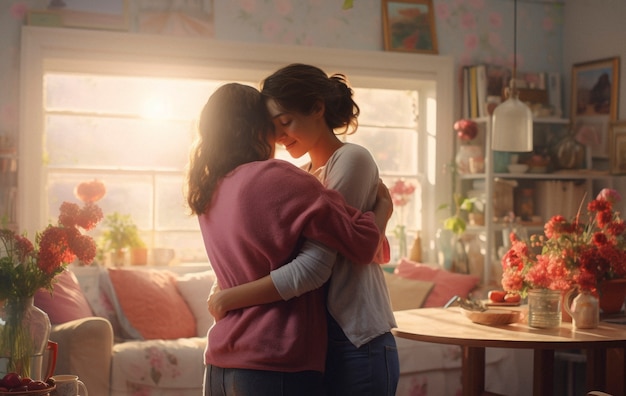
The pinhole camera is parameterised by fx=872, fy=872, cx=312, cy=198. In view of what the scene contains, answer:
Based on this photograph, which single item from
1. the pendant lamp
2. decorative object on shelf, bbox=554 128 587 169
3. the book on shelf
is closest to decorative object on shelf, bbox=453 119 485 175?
the book on shelf

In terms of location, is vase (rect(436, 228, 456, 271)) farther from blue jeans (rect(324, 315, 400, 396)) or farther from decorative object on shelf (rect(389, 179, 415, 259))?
blue jeans (rect(324, 315, 400, 396))

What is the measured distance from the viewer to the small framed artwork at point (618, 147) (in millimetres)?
5227

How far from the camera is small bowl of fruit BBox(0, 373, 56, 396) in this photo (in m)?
2.04

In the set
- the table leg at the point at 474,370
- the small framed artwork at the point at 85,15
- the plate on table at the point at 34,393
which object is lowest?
the table leg at the point at 474,370

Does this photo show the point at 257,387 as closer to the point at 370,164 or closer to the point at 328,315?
the point at 328,315

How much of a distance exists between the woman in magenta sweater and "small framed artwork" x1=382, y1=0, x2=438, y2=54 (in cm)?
362

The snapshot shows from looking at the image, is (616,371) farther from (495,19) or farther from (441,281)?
(495,19)

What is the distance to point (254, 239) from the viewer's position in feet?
5.79

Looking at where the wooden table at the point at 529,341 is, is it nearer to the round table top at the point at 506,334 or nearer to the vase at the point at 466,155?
the round table top at the point at 506,334

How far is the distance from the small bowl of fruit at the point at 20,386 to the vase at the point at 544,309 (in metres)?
1.68

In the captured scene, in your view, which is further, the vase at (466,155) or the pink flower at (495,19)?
the pink flower at (495,19)

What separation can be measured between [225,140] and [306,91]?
22cm

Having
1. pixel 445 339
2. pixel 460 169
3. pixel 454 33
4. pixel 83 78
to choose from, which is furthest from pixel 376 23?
pixel 445 339

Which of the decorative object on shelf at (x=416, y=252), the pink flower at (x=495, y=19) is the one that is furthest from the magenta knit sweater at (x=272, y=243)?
the pink flower at (x=495, y=19)
